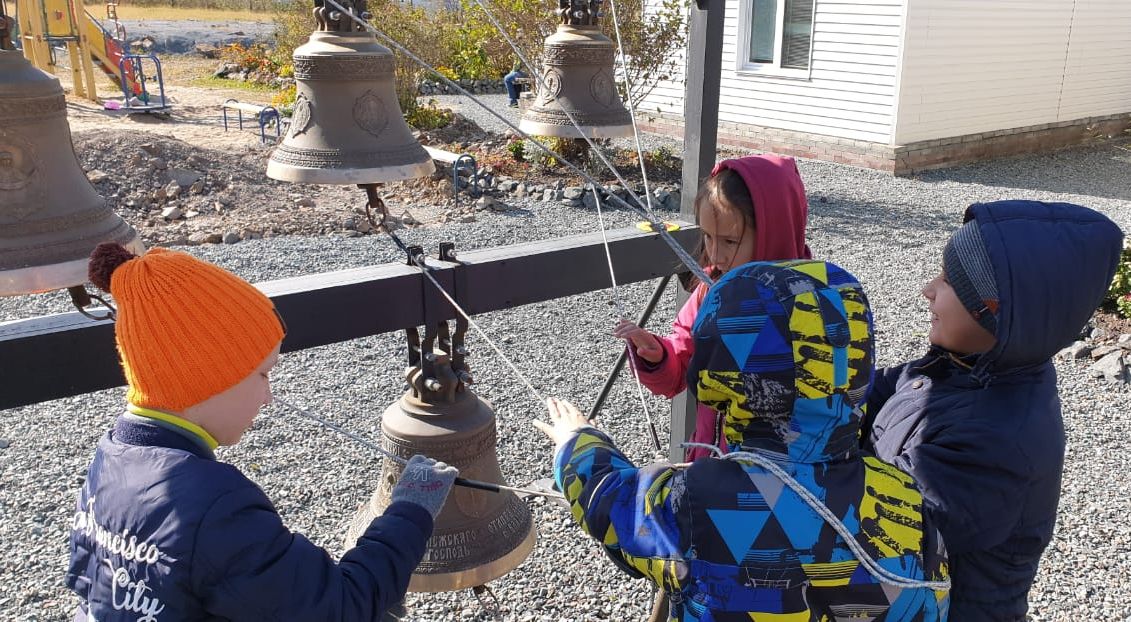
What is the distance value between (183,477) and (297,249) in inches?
265

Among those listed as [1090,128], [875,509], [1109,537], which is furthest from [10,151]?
[1090,128]

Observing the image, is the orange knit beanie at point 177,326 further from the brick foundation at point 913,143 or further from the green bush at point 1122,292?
the brick foundation at point 913,143

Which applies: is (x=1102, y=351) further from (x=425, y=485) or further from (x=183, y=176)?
(x=183, y=176)

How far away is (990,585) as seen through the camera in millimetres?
1682

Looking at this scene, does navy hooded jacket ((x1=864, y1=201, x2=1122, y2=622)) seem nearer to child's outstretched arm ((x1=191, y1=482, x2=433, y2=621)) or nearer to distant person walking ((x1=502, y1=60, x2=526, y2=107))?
child's outstretched arm ((x1=191, y1=482, x2=433, y2=621))

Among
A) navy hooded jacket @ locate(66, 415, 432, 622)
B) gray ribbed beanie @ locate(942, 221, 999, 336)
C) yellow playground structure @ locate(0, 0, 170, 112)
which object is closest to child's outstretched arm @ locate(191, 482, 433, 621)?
navy hooded jacket @ locate(66, 415, 432, 622)

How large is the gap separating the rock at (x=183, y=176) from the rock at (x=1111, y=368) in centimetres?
898

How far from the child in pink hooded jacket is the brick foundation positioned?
10123mm

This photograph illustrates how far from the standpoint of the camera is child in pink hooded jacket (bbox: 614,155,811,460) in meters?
2.13

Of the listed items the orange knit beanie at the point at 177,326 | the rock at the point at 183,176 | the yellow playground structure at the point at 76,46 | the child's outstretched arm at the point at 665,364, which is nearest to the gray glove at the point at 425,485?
the orange knit beanie at the point at 177,326

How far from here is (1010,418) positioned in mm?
1613

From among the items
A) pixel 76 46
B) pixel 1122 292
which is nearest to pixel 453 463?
pixel 1122 292

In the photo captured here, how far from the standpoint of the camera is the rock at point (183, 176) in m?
10.2

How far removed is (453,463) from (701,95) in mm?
1528
